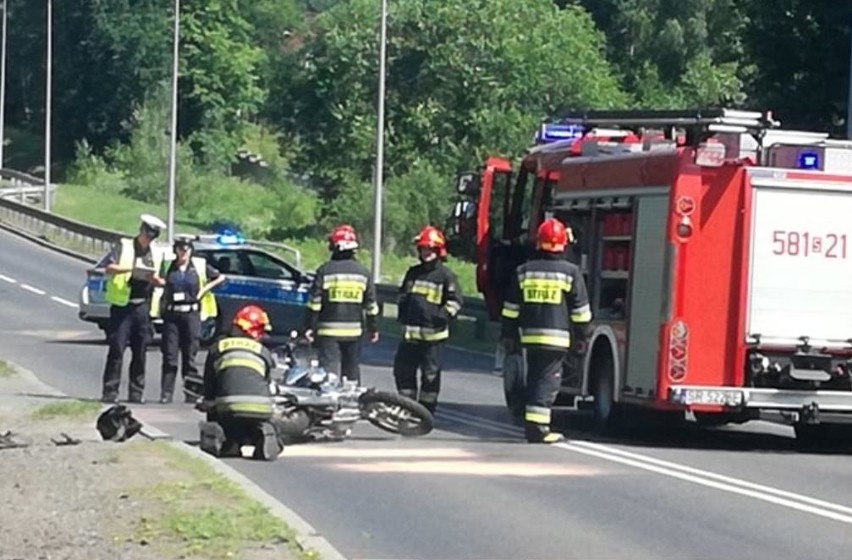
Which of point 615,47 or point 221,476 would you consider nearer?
point 221,476

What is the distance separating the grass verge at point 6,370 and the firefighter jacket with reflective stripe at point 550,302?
7.52 m

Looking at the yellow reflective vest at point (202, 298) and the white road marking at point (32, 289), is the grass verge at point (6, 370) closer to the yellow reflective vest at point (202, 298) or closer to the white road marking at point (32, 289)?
the yellow reflective vest at point (202, 298)

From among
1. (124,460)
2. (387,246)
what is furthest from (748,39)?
(387,246)

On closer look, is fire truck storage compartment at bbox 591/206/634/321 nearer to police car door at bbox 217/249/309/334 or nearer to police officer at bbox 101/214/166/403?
police officer at bbox 101/214/166/403

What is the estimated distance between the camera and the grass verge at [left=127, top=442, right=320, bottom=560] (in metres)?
10.4

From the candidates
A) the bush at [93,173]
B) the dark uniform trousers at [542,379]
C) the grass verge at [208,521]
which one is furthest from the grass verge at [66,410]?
the bush at [93,173]

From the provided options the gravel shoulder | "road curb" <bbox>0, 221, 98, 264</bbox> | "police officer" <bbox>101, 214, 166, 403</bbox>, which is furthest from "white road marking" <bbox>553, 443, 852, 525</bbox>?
"road curb" <bbox>0, 221, 98, 264</bbox>

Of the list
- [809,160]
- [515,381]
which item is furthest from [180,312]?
[809,160]

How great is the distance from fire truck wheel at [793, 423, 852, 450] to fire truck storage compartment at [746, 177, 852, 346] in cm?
141

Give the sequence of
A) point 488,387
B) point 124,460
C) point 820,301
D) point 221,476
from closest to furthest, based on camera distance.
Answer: point 221,476, point 124,460, point 820,301, point 488,387

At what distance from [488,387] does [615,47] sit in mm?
69585

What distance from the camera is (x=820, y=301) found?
1703 centimetres

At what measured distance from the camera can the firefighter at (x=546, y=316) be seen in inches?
665

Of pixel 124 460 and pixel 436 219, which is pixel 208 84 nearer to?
pixel 436 219
